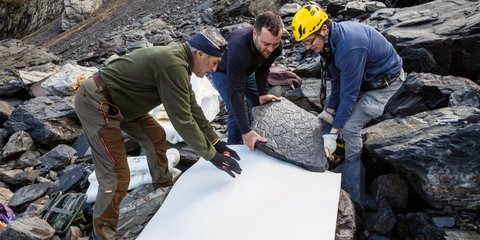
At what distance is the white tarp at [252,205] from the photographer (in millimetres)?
3082

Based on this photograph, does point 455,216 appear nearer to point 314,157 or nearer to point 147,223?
point 314,157

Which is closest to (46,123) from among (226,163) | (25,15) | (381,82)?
(226,163)

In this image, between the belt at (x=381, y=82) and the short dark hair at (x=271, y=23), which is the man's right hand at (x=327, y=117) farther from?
the short dark hair at (x=271, y=23)

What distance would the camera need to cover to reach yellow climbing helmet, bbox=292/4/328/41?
360cm

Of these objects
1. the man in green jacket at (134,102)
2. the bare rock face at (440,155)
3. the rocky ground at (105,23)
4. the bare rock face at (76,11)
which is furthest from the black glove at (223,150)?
the bare rock face at (76,11)

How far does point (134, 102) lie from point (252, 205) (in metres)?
1.30

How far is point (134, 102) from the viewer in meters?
3.48

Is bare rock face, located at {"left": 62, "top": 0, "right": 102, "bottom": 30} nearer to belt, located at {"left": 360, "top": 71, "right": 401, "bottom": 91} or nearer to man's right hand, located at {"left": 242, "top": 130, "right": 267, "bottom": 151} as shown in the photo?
man's right hand, located at {"left": 242, "top": 130, "right": 267, "bottom": 151}

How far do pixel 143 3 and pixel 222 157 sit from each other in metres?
15.5

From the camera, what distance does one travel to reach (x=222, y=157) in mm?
3516

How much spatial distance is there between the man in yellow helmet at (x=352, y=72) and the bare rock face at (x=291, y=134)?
16 centimetres

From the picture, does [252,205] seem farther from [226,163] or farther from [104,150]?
[104,150]

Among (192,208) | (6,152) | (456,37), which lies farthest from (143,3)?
(192,208)

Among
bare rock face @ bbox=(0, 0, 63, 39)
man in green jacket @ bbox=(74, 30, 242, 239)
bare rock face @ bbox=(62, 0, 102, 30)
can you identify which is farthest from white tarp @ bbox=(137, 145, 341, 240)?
bare rock face @ bbox=(0, 0, 63, 39)
